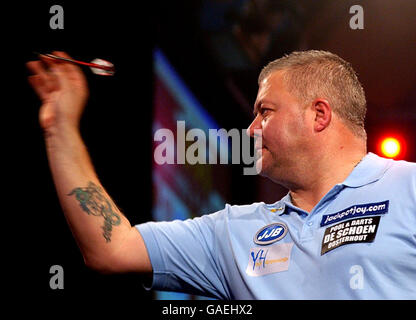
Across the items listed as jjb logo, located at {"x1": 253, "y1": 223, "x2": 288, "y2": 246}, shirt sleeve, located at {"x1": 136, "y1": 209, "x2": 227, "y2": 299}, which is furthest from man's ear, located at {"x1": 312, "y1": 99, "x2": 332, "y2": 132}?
shirt sleeve, located at {"x1": 136, "y1": 209, "x2": 227, "y2": 299}

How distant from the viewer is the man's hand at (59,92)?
124 cm

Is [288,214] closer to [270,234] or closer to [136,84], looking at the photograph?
[270,234]

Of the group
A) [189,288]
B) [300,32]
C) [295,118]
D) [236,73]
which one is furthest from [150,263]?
[300,32]

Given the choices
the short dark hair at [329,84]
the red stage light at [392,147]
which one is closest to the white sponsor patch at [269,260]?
the short dark hair at [329,84]

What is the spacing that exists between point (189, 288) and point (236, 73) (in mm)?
986

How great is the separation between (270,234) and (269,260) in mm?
92

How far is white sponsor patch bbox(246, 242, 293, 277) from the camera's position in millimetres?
1315

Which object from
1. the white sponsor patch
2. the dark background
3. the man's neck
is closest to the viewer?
the white sponsor patch

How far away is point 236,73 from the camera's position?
2072 mm

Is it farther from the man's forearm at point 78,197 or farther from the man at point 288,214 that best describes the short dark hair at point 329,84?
the man's forearm at point 78,197

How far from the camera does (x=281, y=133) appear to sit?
1474 millimetres

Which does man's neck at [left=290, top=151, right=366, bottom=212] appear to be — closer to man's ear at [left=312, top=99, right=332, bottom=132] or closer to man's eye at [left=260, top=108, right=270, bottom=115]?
man's ear at [left=312, top=99, right=332, bottom=132]

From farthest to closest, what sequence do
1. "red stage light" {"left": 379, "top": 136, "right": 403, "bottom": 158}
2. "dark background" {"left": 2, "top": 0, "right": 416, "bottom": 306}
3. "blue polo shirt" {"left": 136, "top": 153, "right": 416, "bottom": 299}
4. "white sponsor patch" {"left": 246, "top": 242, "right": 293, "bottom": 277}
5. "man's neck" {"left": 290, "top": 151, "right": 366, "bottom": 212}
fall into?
"red stage light" {"left": 379, "top": 136, "right": 403, "bottom": 158} < "dark background" {"left": 2, "top": 0, "right": 416, "bottom": 306} < "man's neck" {"left": 290, "top": 151, "right": 366, "bottom": 212} < "white sponsor patch" {"left": 246, "top": 242, "right": 293, "bottom": 277} < "blue polo shirt" {"left": 136, "top": 153, "right": 416, "bottom": 299}
